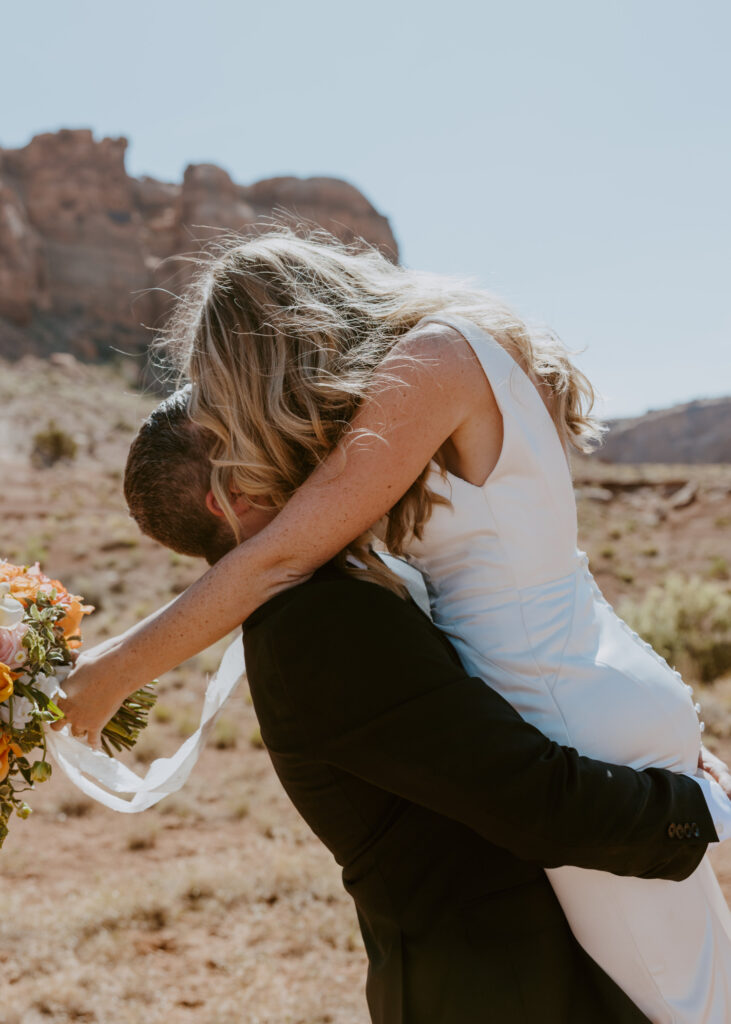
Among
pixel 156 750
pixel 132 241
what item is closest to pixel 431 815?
pixel 156 750

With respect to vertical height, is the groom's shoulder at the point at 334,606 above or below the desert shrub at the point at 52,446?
above

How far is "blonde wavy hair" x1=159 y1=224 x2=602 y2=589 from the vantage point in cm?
153

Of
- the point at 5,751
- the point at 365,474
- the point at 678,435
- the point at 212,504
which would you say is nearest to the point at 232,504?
the point at 212,504

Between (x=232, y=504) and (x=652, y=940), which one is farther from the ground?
(x=232, y=504)

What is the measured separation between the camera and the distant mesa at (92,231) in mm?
49281

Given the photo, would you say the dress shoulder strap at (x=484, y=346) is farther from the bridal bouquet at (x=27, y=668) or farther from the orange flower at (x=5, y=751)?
the orange flower at (x=5, y=751)

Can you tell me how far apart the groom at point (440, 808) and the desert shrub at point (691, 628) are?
9016 mm

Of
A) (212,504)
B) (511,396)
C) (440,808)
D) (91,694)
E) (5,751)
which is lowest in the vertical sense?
(5,751)

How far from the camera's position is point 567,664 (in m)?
1.50

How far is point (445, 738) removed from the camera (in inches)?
50.1

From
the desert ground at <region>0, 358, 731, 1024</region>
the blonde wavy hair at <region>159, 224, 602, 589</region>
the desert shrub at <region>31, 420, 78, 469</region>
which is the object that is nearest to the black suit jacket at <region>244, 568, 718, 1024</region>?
the blonde wavy hair at <region>159, 224, 602, 589</region>

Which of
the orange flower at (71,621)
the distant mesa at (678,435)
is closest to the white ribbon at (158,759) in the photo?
the orange flower at (71,621)

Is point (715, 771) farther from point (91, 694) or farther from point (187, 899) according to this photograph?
point (187, 899)

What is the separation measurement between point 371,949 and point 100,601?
520 inches
